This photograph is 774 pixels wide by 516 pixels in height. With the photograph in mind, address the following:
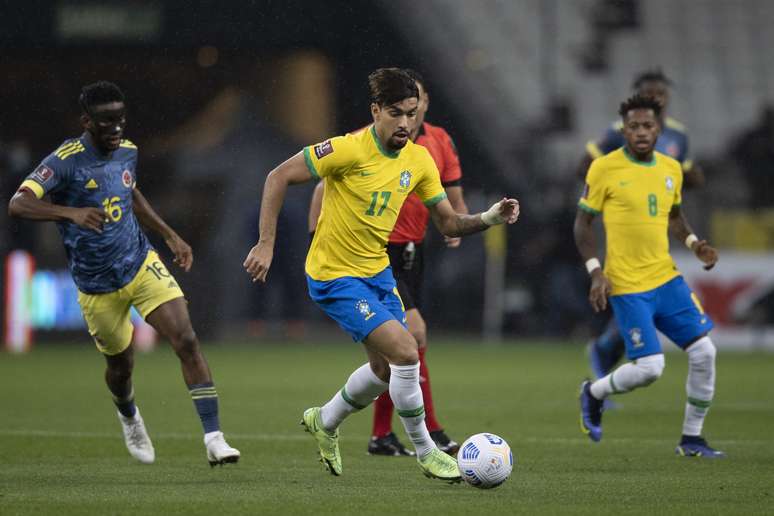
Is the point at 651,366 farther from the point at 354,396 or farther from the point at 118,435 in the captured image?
the point at 118,435

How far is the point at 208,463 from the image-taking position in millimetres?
8375

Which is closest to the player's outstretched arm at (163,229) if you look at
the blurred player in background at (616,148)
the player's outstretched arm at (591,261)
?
the player's outstretched arm at (591,261)

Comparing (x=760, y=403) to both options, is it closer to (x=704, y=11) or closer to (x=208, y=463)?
(x=208, y=463)

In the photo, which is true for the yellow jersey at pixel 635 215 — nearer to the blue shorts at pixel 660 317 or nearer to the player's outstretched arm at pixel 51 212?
the blue shorts at pixel 660 317

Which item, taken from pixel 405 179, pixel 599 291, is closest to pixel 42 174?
pixel 405 179

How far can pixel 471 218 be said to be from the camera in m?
7.59

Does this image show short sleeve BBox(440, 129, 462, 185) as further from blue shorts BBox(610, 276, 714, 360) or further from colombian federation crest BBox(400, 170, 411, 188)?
colombian federation crest BBox(400, 170, 411, 188)

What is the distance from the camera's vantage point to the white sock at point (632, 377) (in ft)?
29.9

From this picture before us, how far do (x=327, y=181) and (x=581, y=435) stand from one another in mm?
3334

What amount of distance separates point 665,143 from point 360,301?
5.14 m

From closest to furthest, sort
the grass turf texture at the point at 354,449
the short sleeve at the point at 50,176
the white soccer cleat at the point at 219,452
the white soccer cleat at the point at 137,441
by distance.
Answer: the grass turf texture at the point at 354,449, the white soccer cleat at the point at 219,452, the short sleeve at the point at 50,176, the white soccer cleat at the point at 137,441

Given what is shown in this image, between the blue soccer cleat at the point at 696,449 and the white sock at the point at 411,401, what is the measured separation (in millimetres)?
2099

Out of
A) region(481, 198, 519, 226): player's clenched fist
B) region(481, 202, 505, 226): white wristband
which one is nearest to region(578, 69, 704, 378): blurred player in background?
region(481, 202, 505, 226): white wristband

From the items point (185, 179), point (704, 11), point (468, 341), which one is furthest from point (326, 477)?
point (704, 11)
